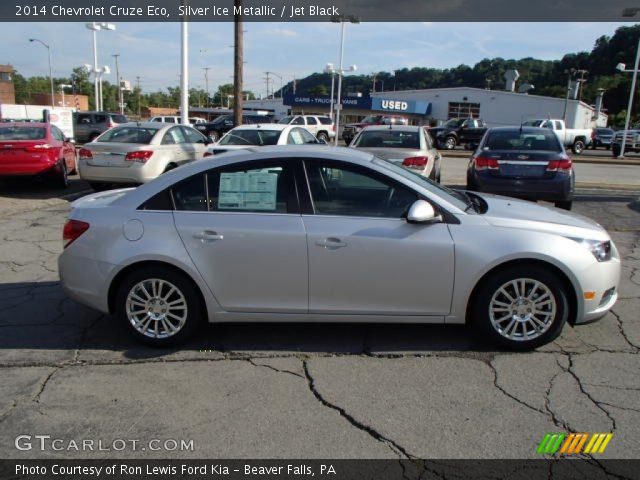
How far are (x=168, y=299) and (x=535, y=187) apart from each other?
22.7 feet

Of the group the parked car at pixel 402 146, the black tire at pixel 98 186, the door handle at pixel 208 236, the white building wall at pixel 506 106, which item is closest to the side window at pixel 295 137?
the parked car at pixel 402 146

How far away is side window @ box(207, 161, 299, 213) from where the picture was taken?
4156 mm

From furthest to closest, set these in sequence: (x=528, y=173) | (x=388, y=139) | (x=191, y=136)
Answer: (x=191, y=136) < (x=388, y=139) < (x=528, y=173)

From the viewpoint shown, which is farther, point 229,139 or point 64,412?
point 229,139

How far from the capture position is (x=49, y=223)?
8.89 meters

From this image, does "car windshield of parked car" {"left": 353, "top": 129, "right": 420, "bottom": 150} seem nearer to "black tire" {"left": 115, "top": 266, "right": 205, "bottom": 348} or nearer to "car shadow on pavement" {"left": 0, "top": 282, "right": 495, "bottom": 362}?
"car shadow on pavement" {"left": 0, "top": 282, "right": 495, "bottom": 362}

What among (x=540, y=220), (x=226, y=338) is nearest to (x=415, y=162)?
(x=540, y=220)

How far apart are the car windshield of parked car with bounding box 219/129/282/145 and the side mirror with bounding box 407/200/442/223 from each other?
26.0 ft

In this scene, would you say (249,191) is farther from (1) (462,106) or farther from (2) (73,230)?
(1) (462,106)

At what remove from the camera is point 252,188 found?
4188mm

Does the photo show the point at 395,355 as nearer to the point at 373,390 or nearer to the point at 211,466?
the point at 373,390

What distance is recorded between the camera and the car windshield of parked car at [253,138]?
11.6m

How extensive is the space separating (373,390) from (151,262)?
6.39ft

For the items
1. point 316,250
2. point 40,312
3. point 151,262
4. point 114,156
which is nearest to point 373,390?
point 316,250
